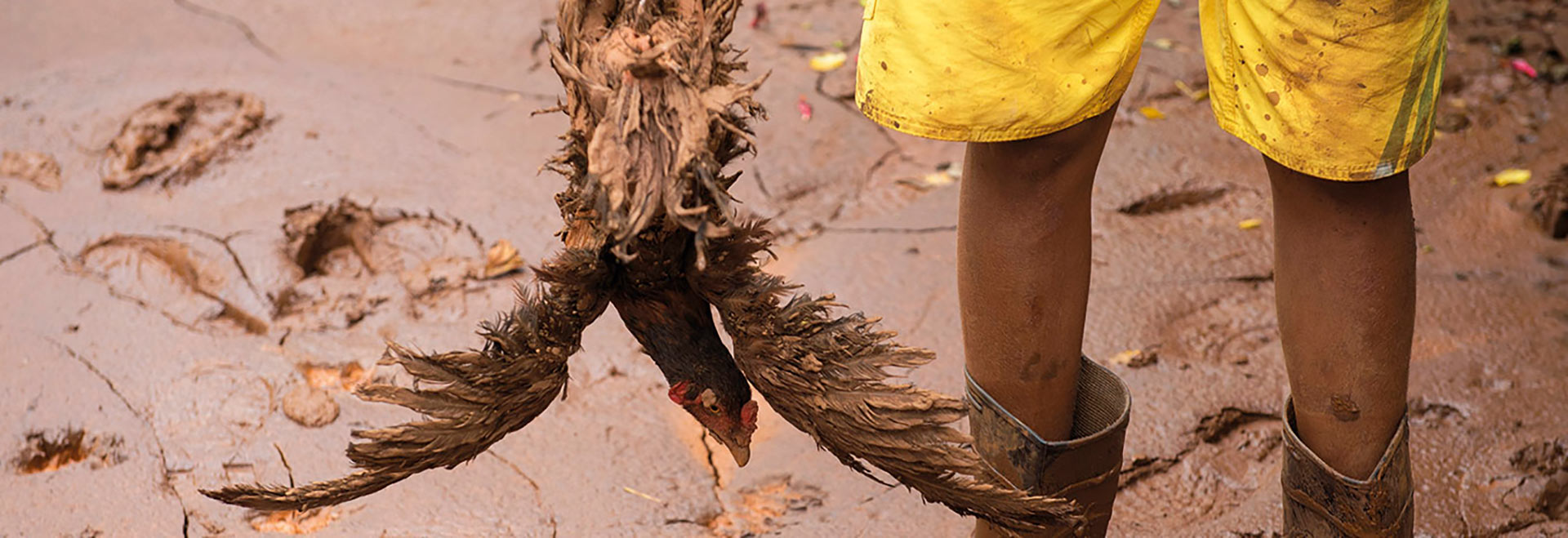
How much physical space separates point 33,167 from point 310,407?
4.70 ft

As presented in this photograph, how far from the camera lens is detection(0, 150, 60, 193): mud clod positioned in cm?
320

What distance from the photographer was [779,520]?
2.16 meters

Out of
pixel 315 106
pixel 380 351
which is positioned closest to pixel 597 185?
pixel 380 351

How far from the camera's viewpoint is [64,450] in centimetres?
236

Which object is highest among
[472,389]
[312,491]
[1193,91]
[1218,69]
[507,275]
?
[1218,69]

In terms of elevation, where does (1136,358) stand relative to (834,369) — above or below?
below

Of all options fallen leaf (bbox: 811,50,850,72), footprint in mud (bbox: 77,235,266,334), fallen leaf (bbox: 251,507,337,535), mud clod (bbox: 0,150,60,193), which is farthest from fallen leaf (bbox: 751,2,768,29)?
fallen leaf (bbox: 251,507,337,535)

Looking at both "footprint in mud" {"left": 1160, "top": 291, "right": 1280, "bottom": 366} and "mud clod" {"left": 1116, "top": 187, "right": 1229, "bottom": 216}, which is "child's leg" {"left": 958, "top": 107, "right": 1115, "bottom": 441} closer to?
"footprint in mud" {"left": 1160, "top": 291, "right": 1280, "bottom": 366}

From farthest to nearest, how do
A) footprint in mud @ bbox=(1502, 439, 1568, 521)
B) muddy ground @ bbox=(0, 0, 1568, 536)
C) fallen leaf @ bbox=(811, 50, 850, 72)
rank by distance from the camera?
fallen leaf @ bbox=(811, 50, 850, 72)
muddy ground @ bbox=(0, 0, 1568, 536)
footprint in mud @ bbox=(1502, 439, 1568, 521)

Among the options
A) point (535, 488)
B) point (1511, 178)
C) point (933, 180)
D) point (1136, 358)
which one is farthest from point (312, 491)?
point (1511, 178)

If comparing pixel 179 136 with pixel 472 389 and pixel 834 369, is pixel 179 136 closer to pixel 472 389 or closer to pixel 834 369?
pixel 472 389

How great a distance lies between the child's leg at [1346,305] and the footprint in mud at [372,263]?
177 centimetres

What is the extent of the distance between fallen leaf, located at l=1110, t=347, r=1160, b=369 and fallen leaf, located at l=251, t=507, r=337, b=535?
1.51 meters

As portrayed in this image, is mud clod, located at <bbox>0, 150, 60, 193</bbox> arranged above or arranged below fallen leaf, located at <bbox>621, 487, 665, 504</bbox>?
below
